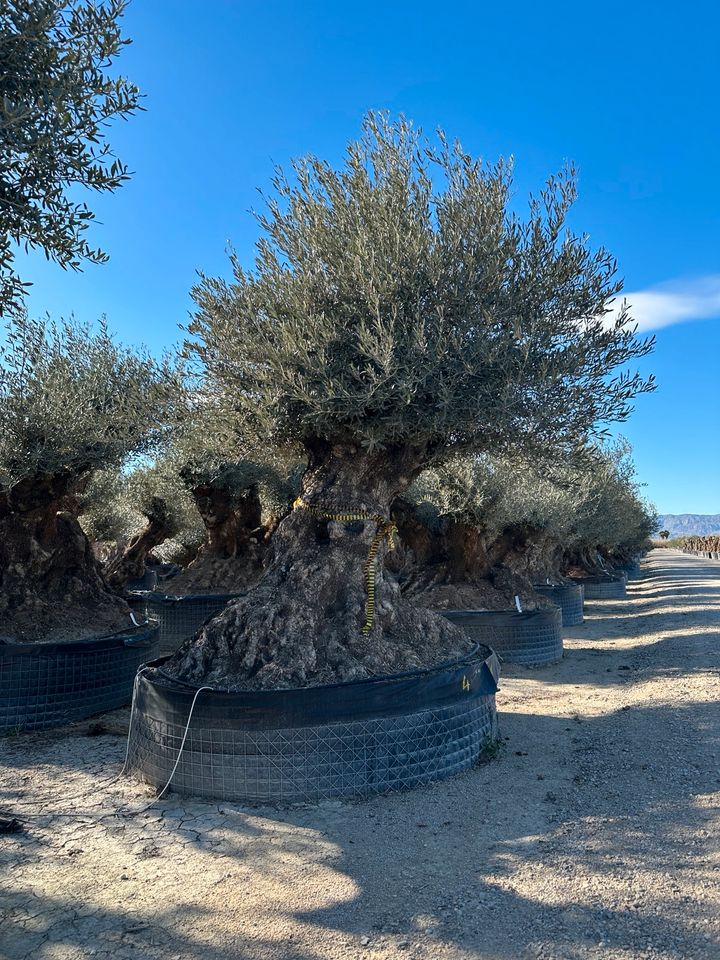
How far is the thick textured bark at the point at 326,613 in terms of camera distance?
6.16m

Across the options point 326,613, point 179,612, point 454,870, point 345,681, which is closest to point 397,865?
point 454,870

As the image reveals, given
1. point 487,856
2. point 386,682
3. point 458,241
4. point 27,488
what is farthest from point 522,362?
point 27,488

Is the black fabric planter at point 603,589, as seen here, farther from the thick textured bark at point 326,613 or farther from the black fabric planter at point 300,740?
the black fabric planter at point 300,740

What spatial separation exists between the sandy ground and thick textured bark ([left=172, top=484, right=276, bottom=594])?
386 inches

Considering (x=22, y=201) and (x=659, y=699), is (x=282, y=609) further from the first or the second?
(x=659, y=699)

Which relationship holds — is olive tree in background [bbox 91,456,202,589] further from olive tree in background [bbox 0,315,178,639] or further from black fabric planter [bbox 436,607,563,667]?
black fabric planter [bbox 436,607,563,667]

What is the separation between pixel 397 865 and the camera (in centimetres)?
404

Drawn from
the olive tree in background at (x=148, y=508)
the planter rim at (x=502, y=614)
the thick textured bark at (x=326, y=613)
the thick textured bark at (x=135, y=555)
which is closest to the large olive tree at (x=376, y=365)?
the thick textured bark at (x=326, y=613)

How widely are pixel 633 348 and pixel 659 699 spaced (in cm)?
460

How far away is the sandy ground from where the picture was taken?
3242 millimetres

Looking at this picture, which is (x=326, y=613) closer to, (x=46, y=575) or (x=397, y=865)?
(x=397, y=865)

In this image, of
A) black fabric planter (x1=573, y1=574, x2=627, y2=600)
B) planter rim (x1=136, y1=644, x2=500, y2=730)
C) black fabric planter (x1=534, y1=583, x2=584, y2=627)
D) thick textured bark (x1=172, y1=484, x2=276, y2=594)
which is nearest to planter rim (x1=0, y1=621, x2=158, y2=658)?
planter rim (x1=136, y1=644, x2=500, y2=730)

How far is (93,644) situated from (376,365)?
5.01m

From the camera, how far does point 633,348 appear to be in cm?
710
